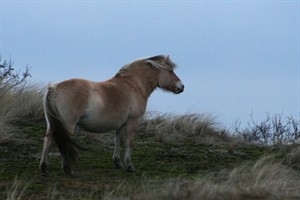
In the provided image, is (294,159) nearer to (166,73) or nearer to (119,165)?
(166,73)

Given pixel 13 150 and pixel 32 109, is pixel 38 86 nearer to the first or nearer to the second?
pixel 32 109

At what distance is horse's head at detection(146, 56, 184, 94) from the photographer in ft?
32.8

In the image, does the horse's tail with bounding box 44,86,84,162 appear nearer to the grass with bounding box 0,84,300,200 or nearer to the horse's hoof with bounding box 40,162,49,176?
the horse's hoof with bounding box 40,162,49,176

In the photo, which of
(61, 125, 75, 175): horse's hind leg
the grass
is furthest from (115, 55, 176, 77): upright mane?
(61, 125, 75, 175): horse's hind leg

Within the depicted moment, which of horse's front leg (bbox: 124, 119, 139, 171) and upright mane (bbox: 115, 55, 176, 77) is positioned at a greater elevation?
upright mane (bbox: 115, 55, 176, 77)

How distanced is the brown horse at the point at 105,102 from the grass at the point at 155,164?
0.47 metres

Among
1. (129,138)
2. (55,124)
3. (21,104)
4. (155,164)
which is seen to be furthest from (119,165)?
(21,104)

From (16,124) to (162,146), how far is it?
2569 mm

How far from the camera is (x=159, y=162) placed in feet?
32.0

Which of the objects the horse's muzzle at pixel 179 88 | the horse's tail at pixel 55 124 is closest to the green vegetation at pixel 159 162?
the horse's tail at pixel 55 124

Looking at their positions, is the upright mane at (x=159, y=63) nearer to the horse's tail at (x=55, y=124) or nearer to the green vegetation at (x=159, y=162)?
the green vegetation at (x=159, y=162)

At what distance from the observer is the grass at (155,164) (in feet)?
20.1

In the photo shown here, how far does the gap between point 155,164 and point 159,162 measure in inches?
7.8

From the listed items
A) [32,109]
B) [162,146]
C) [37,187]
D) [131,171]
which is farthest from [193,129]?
[37,187]
